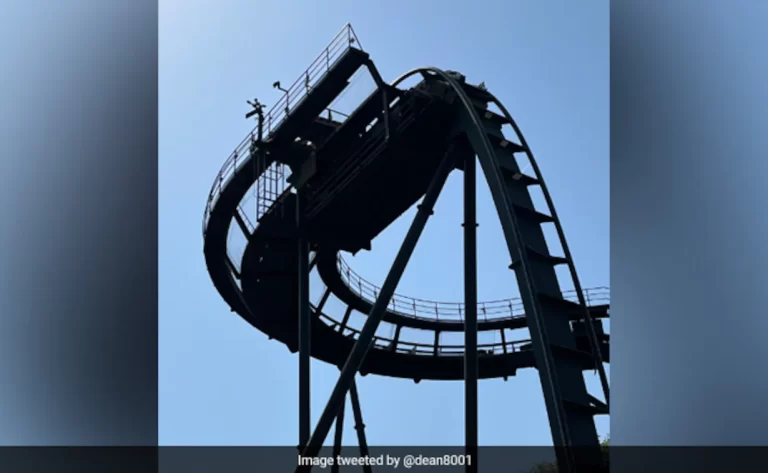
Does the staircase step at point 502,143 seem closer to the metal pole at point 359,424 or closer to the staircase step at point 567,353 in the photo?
the staircase step at point 567,353

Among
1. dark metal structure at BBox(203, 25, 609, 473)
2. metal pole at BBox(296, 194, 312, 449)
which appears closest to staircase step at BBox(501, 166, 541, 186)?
dark metal structure at BBox(203, 25, 609, 473)

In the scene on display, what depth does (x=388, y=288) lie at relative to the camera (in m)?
14.0

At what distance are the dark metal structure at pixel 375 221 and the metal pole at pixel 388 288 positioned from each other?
0.02m

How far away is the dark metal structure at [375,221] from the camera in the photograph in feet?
35.9

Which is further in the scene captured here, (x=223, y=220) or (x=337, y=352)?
(x=337, y=352)

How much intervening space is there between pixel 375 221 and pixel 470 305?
3241 mm

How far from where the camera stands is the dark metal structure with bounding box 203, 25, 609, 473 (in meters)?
10.9

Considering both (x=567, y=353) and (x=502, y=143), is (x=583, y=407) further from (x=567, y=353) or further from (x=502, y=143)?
(x=502, y=143)

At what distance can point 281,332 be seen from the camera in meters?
19.7

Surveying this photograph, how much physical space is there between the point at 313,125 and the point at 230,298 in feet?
18.0

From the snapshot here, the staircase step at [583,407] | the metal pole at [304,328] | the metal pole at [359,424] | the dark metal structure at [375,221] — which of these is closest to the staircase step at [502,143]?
the dark metal structure at [375,221]

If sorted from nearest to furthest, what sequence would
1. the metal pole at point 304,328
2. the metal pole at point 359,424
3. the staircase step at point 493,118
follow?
the staircase step at point 493,118, the metal pole at point 304,328, the metal pole at point 359,424
